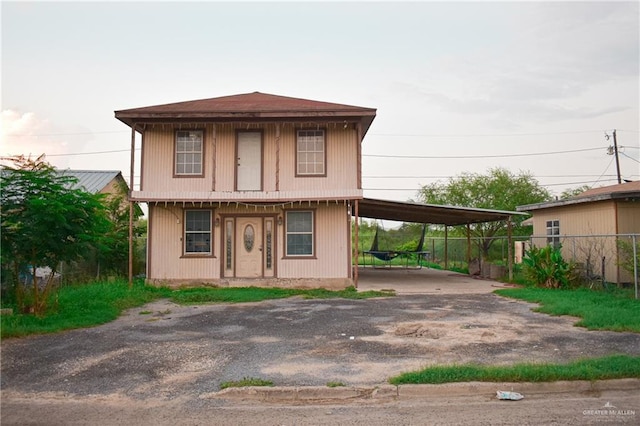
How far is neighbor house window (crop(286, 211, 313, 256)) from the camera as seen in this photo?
1736 centimetres

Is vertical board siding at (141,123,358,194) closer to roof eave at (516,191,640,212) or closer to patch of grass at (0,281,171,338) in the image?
patch of grass at (0,281,171,338)

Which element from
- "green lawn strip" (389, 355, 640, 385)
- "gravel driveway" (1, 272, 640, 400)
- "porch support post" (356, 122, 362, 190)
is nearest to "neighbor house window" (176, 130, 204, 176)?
"porch support post" (356, 122, 362, 190)

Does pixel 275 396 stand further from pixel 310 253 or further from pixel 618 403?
pixel 310 253

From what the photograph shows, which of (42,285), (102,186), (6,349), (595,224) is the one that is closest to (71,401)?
(6,349)

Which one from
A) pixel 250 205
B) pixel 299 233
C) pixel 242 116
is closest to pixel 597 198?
pixel 299 233

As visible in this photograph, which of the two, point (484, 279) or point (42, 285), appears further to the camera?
point (484, 279)

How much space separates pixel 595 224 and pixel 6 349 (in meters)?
17.5

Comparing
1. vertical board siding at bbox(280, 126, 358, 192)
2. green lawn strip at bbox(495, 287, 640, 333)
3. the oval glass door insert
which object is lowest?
green lawn strip at bbox(495, 287, 640, 333)

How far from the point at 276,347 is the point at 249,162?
10027mm

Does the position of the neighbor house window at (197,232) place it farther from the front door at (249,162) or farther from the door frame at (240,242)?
the front door at (249,162)

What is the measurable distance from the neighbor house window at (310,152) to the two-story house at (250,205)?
3cm

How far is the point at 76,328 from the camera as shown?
10086 mm

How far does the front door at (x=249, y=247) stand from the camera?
17344 mm

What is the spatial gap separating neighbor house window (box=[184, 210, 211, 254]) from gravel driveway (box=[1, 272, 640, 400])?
16.7ft
